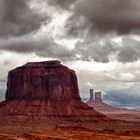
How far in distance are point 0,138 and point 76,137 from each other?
68.4 ft

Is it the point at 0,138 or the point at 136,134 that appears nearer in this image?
the point at 0,138

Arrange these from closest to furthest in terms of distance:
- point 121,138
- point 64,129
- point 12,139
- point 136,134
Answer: point 12,139
point 121,138
point 136,134
point 64,129

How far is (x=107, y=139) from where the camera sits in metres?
116

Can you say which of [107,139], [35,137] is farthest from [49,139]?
[107,139]

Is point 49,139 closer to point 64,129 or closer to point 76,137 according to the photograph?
point 76,137

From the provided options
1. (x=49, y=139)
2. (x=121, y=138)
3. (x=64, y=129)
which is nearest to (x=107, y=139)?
(x=121, y=138)

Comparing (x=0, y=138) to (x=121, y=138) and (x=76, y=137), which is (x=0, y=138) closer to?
(x=76, y=137)

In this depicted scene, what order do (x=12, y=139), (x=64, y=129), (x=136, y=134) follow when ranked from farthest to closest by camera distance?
(x=64, y=129), (x=136, y=134), (x=12, y=139)

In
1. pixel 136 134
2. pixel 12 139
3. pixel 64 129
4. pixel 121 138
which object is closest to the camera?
pixel 12 139

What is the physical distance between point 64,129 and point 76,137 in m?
34.5

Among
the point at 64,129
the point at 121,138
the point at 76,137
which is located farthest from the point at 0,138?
the point at 64,129

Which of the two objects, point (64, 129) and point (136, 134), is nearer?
point (136, 134)

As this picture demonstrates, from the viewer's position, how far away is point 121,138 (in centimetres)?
11794

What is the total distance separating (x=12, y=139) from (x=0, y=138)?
7.22m
